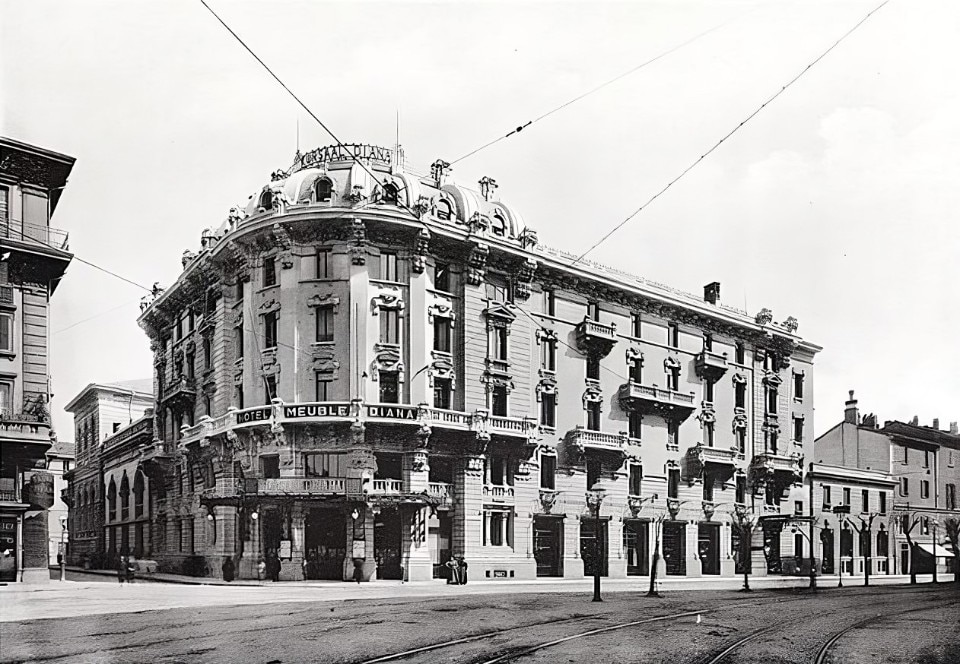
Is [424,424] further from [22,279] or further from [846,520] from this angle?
[846,520]

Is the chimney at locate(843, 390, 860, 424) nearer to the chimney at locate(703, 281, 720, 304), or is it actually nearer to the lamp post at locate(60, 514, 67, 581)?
the chimney at locate(703, 281, 720, 304)

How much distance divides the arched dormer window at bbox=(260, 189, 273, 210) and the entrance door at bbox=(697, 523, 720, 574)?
95.6 ft

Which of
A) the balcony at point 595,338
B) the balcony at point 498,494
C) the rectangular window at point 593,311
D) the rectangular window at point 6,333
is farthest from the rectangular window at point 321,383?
the rectangular window at point 6,333

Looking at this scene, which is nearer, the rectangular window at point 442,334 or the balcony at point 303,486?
the balcony at point 303,486

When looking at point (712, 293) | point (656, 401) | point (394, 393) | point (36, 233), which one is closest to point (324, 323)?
point (394, 393)

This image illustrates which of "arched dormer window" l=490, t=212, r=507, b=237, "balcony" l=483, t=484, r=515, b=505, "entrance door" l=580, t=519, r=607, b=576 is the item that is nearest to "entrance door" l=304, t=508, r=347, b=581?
"balcony" l=483, t=484, r=515, b=505

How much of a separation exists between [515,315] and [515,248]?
10.1 ft

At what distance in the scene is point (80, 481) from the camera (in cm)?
2795

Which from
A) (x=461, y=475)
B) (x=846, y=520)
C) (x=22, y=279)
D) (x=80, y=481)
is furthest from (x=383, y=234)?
(x=846, y=520)

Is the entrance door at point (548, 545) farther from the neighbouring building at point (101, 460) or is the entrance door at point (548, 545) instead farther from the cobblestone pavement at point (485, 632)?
the neighbouring building at point (101, 460)

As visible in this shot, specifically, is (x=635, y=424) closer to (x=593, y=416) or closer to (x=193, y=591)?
(x=593, y=416)

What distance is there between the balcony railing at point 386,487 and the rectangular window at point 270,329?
23.5 feet

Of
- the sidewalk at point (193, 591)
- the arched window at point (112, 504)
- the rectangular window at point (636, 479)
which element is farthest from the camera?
the rectangular window at point (636, 479)

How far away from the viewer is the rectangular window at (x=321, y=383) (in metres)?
40.1
